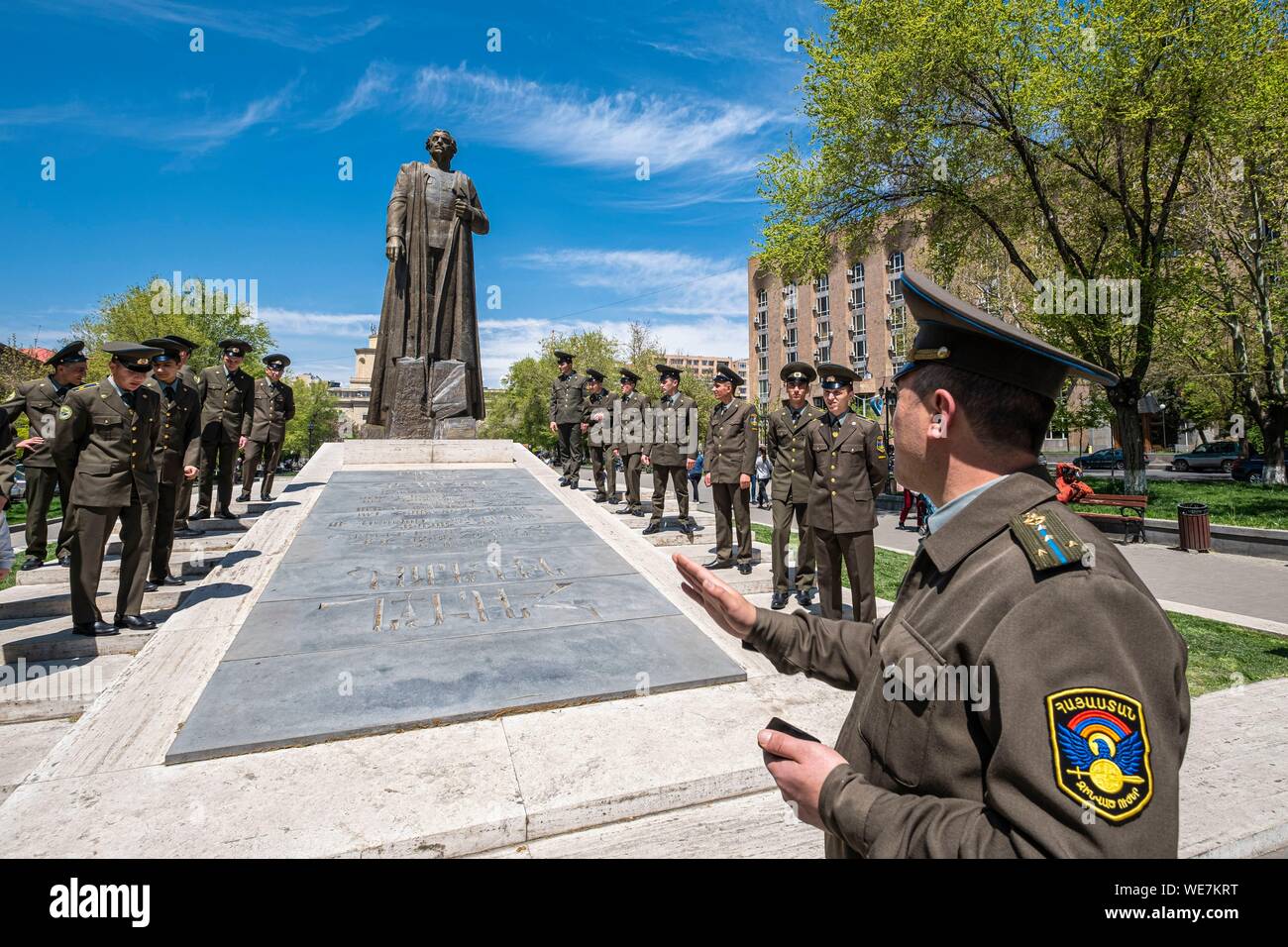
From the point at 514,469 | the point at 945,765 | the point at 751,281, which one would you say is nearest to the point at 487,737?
the point at 945,765

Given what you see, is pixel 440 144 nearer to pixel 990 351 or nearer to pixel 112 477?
pixel 112 477

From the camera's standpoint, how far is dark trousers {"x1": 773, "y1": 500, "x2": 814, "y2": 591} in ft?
22.7

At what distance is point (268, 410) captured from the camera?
11.2 meters

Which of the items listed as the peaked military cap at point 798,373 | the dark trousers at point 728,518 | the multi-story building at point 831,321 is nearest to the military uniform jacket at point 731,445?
the dark trousers at point 728,518

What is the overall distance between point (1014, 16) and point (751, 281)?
2376 inches

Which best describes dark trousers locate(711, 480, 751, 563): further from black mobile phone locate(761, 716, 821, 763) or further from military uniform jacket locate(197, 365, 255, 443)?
military uniform jacket locate(197, 365, 255, 443)

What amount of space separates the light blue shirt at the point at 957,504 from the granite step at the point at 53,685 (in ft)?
→ 16.6

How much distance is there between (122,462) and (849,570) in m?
6.33

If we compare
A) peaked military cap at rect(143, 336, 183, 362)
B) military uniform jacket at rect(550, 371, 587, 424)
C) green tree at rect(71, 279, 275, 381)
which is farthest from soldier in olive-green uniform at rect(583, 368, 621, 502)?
green tree at rect(71, 279, 275, 381)

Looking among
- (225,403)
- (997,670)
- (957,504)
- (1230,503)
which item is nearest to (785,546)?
(957,504)

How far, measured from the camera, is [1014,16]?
1508 cm

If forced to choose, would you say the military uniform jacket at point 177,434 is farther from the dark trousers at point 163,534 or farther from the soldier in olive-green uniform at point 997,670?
the soldier in olive-green uniform at point 997,670

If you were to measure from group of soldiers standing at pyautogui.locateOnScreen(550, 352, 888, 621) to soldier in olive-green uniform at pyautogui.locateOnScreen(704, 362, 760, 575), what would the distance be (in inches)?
0.5
